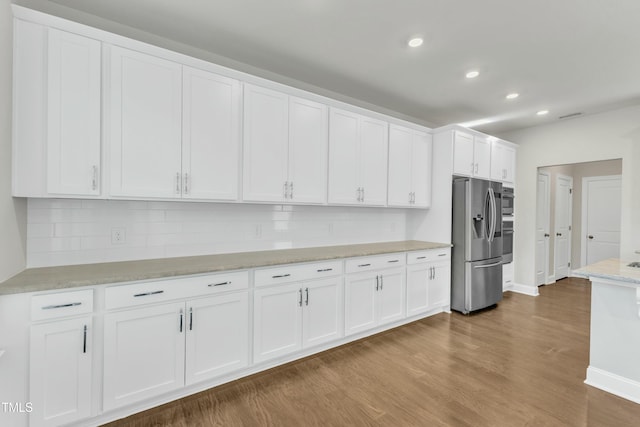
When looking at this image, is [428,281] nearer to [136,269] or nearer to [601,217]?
[136,269]

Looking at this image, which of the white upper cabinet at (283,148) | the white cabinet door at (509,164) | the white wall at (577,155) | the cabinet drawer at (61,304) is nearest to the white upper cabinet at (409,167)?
the white upper cabinet at (283,148)

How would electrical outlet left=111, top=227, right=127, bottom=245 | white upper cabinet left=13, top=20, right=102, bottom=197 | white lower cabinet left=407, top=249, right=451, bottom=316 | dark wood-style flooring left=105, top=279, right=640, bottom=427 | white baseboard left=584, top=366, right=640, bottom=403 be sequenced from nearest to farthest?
1. white upper cabinet left=13, top=20, right=102, bottom=197
2. dark wood-style flooring left=105, top=279, right=640, bottom=427
3. white baseboard left=584, top=366, right=640, bottom=403
4. electrical outlet left=111, top=227, right=127, bottom=245
5. white lower cabinet left=407, top=249, right=451, bottom=316

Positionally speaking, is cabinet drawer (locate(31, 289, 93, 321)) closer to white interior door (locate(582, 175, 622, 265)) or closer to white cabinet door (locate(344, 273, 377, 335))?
white cabinet door (locate(344, 273, 377, 335))

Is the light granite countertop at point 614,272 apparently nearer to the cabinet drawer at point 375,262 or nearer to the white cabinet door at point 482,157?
the cabinet drawer at point 375,262

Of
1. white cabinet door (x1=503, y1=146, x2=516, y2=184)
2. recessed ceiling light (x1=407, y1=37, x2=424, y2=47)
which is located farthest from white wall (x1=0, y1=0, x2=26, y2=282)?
white cabinet door (x1=503, y1=146, x2=516, y2=184)

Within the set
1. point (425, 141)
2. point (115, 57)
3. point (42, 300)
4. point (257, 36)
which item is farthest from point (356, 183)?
point (42, 300)

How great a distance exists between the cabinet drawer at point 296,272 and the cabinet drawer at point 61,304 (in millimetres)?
1118

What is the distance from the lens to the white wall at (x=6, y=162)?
5.47ft

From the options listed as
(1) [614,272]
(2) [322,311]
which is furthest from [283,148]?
(1) [614,272]

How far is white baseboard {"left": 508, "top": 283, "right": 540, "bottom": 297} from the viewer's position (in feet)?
16.4

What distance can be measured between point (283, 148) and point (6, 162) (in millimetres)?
1932

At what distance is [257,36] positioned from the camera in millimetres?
2543

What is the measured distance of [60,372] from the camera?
171cm

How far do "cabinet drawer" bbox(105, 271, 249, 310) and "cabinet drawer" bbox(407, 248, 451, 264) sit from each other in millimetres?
2156
